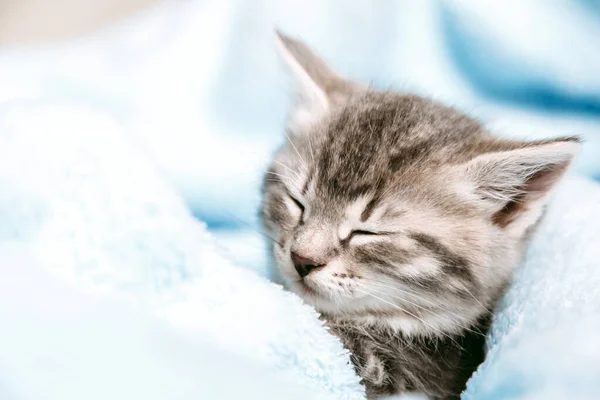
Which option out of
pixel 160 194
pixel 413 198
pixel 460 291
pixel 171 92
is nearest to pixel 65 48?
pixel 171 92

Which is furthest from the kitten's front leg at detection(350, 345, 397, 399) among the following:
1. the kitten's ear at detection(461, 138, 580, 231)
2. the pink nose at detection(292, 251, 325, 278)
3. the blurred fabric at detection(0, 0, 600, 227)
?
the blurred fabric at detection(0, 0, 600, 227)

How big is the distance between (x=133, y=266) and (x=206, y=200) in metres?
0.82

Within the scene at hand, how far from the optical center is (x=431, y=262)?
3.09 feet

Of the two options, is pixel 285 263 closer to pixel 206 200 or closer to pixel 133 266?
pixel 133 266

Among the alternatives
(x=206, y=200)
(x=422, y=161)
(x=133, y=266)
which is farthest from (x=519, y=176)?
(x=206, y=200)

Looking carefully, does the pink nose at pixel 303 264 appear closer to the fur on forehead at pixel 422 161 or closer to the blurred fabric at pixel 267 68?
the fur on forehead at pixel 422 161

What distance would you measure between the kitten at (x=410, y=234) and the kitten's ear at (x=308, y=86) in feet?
0.38

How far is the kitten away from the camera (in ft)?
3.07

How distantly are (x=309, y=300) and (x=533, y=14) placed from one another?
1.11m

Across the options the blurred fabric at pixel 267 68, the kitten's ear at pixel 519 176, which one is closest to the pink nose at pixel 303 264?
the kitten's ear at pixel 519 176

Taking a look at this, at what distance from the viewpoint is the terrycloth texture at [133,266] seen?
0.68 metres

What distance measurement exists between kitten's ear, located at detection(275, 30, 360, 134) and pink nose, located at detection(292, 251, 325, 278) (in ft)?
1.00

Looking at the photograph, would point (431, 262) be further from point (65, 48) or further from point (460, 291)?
point (65, 48)

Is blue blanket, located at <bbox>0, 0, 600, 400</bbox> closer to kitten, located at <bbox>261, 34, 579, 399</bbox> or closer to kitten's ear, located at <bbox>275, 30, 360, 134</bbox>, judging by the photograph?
kitten, located at <bbox>261, 34, 579, 399</bbox>
